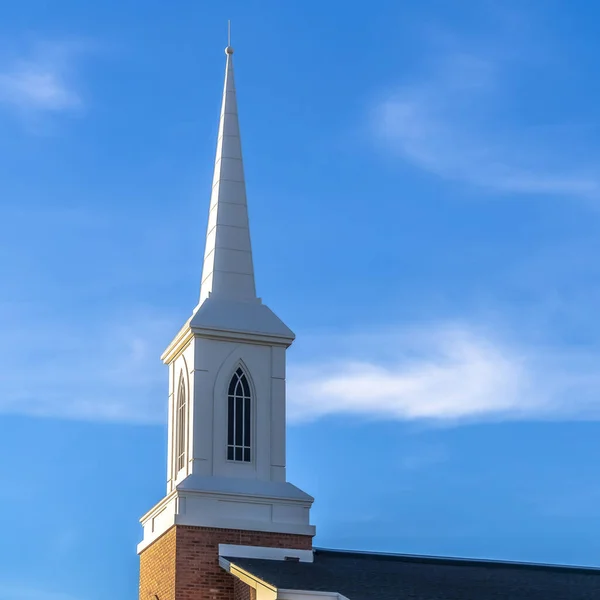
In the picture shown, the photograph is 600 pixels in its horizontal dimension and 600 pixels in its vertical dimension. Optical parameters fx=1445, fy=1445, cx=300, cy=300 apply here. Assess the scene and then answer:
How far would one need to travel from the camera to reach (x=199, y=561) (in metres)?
27.6

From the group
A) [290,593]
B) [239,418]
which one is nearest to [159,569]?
[239,418]

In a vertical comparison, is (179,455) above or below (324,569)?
above

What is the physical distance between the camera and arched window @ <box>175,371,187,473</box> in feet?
98.0

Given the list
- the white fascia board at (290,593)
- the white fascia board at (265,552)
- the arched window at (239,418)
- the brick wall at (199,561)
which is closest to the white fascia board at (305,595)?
the white fascia board at (290,593)

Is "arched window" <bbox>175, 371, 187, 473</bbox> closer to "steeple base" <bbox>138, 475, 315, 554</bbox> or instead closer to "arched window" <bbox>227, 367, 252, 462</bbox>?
"arched window" <bbox>227, 367, 252, 462</bbox>

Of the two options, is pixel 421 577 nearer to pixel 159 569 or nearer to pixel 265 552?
pixel 265 552

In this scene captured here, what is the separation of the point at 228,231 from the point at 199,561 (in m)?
7.55

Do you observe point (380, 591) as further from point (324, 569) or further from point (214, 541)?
point (214, 541)

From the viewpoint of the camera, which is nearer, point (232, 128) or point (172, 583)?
point (172, 583)

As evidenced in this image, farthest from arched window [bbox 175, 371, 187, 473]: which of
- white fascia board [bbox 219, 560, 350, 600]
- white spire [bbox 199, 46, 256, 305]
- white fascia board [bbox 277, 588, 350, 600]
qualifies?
white fascia board [bbox 277, 588, 350, 600]

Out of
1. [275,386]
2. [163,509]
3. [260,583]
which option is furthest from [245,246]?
[260,583]

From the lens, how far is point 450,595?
2600 centimetres

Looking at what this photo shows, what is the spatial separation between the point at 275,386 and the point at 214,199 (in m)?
4.58

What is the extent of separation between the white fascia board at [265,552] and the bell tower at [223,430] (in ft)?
0.49
